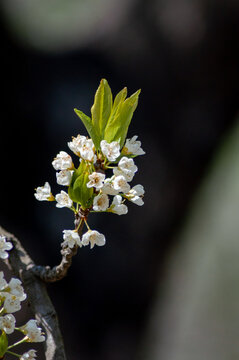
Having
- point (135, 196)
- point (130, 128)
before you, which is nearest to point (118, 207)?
point (135, 196)

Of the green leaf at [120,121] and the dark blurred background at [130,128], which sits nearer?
the green leaf at [120,121]

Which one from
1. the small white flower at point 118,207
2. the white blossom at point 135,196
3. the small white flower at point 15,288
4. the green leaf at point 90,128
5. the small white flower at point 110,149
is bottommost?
the small white flower at point 15,288

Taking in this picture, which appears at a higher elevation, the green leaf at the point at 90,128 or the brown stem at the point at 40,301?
the green leaf at the point at 90,128

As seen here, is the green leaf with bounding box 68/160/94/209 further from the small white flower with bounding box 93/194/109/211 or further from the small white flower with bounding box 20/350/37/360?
the small white flower with bounding box 20/350/37/360

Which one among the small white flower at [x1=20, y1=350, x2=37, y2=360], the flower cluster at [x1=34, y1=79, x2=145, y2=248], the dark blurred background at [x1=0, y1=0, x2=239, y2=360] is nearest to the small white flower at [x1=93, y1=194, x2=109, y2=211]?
the flower cluster at [x1=34, y1=79, x2=145, y2=248]

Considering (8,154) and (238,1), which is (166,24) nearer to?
(238,1)

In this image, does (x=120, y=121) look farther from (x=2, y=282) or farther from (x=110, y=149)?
(x=2, y=282)

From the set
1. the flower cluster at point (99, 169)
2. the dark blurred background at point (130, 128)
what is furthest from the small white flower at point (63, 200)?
the dark blurred background at point (130, 128)

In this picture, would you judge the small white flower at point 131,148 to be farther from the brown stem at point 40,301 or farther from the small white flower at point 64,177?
the brown stem at point 40,301
